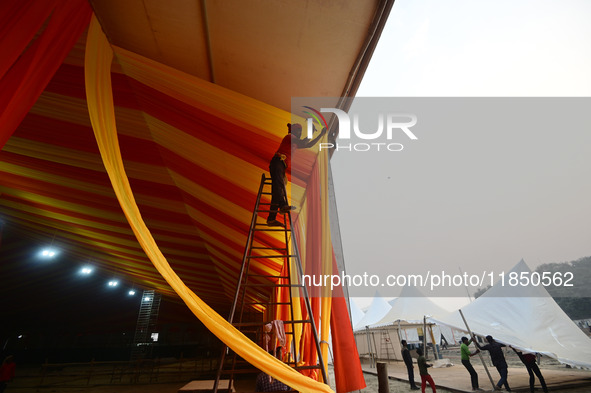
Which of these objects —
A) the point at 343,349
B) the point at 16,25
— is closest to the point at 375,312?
the point at 343,349

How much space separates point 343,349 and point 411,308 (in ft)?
26.8

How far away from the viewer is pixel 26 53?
141cm

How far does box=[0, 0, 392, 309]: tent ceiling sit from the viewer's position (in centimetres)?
183

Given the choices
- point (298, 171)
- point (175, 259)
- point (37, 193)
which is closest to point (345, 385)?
point (298, 171)

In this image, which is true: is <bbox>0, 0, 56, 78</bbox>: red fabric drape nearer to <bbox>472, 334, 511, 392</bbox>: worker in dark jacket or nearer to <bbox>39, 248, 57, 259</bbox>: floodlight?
<bbox>472, 334, 511, 392</bbox>: worker in dark jacket

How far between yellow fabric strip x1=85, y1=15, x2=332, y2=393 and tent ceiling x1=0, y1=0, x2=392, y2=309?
338 mm

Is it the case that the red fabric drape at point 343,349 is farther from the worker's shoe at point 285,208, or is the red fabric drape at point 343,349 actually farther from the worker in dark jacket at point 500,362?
the worker in dark jacket at point 500,362

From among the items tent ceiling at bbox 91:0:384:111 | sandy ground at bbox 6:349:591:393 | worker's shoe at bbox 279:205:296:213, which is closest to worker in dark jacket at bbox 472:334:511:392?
sandy ground at bbox 6:349:591:393

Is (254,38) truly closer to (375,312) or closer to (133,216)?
(133,216)

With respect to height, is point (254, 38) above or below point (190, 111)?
above

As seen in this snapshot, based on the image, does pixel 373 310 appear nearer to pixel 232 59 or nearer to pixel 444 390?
pixel 444 390

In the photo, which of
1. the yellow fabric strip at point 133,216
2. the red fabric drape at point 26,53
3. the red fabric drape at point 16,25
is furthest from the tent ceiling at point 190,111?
the red fabric drape at point 16,25

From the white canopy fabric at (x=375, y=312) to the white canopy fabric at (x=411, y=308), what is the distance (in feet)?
3.36

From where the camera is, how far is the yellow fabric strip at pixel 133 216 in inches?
55.2
